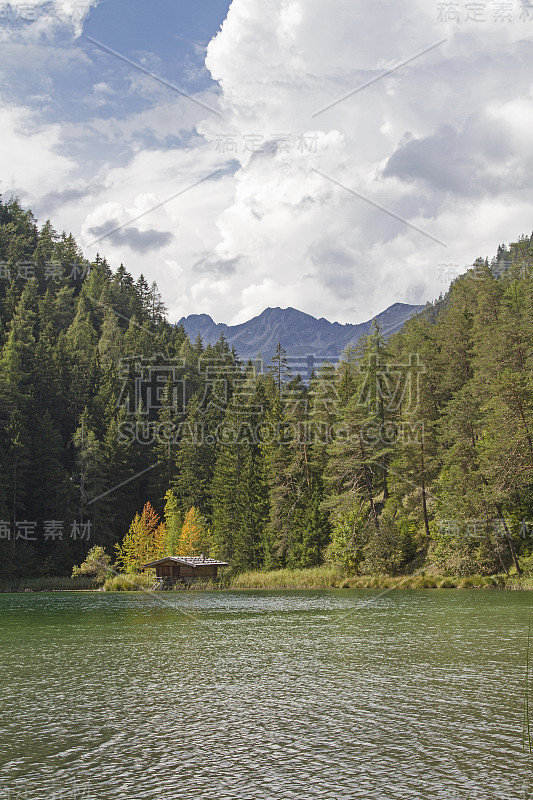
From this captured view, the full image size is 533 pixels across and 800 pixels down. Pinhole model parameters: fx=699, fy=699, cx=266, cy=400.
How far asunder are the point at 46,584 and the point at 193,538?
1854 centimetres

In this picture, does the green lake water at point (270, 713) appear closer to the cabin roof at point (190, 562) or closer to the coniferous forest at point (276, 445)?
the coniferous forest at point (276, 445)

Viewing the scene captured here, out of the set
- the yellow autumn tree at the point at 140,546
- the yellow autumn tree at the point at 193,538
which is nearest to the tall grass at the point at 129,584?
the yellow autumn tree at the point at 140,546

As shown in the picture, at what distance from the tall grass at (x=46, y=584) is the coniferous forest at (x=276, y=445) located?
2.12 m

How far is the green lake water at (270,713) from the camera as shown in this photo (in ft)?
36.1

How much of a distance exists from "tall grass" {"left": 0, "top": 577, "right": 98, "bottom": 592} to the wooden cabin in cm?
1149

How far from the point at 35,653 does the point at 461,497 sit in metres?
40.1

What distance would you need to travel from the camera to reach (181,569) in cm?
7675

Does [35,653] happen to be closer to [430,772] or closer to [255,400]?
[430,772]

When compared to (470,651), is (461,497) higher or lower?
higher

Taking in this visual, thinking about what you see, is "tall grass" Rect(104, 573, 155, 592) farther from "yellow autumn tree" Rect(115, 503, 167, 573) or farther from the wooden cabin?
"yellow autumn tree" Rect(115, 503, 167, 573)

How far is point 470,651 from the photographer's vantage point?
2272cm

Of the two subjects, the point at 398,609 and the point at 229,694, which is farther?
the point at 398,609

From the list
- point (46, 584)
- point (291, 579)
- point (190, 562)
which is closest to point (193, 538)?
point (190, 562)

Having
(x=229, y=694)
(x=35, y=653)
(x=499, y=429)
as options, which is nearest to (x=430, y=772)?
(x=229, y=694)
